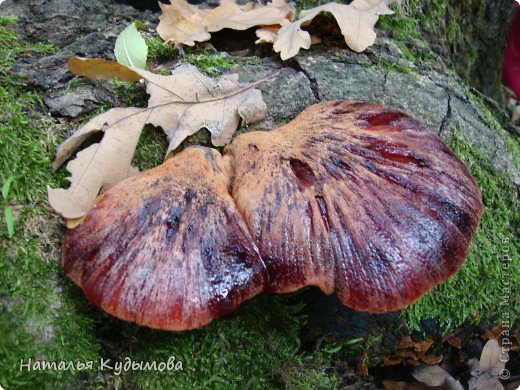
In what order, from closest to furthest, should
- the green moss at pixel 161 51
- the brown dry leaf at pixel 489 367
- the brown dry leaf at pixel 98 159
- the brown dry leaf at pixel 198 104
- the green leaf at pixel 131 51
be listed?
the brown dry leaf at pixel 98 159, the brown dry leaf at pixel 198 104, the green leaf at pixel 131 51, the brown dry leaf at pixel 489 367, the green moss at pixel 161 51

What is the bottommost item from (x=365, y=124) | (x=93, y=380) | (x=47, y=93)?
(x=93, y=380)

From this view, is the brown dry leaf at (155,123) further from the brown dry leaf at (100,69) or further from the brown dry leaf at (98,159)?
Answer: the brown dry leaf at (100,69)

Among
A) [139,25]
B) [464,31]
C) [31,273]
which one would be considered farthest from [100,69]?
[464,31]

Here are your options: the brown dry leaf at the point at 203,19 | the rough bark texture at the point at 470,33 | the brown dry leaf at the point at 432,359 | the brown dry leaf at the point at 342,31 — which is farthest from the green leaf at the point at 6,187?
the rough bark texture at the point at 470,33

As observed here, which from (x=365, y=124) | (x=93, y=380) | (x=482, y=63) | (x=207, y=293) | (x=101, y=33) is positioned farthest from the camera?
(x=482, y=63)

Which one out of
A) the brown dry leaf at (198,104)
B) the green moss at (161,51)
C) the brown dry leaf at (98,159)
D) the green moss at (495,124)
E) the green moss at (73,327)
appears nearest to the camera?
the green moss at (73,327)

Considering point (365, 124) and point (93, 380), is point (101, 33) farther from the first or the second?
point (93, 380)

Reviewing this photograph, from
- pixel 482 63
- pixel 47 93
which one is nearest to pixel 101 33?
pixel 47 93
